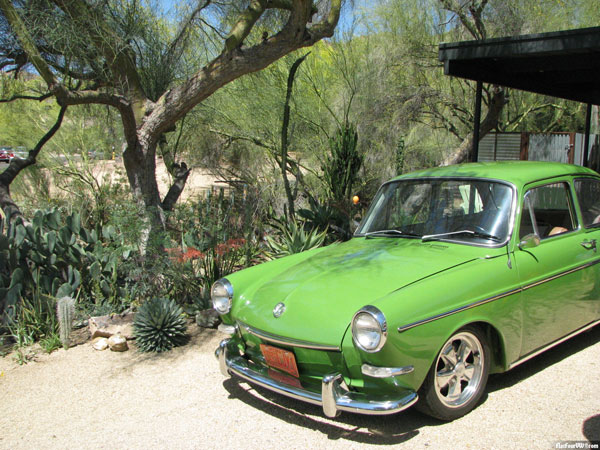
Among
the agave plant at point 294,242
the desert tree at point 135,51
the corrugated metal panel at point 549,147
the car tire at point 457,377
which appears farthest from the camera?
the corrugated metal panel at point 549,147

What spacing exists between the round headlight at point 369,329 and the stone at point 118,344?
2.85m

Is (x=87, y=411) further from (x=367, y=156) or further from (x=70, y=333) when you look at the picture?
(x=367, y=156)

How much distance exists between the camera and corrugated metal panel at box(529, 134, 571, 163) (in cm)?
1159

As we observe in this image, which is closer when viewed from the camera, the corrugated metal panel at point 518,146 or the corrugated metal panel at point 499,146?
the corrugated metal panel at point 518,146

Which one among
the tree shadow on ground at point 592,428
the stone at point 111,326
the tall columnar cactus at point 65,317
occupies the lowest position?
the tree shadow on ground at point 592,428

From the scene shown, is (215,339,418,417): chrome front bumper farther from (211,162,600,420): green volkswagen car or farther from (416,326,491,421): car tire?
(416,326,491,421): car tire

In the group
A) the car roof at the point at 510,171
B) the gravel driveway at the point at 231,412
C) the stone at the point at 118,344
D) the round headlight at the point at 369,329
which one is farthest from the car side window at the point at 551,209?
the stone at the point at 118,344

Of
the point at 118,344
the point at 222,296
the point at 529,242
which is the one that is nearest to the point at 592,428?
the point at 529,242

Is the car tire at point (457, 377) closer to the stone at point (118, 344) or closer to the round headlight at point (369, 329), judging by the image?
the round headlight at point (369, 329)

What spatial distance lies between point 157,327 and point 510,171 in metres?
3.44

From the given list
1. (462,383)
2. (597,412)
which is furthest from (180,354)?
(597,412)

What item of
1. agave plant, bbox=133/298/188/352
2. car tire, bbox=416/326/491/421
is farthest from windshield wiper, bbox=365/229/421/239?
agave plant, bbox=133/298/188/352

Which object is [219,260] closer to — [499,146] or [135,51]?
[135,51]

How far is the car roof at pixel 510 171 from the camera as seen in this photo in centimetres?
421
